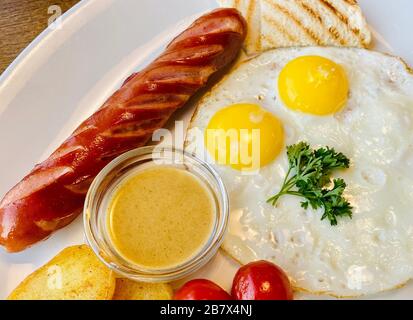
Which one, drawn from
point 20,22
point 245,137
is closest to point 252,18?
point 245,137

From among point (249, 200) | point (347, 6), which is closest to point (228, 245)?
point (249, 200)

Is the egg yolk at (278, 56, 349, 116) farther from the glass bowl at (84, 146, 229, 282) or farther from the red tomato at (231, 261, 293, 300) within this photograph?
the red tomato at (231, 261, 293, 300)

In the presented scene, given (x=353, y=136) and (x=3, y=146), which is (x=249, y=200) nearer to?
(x=353, y=136)

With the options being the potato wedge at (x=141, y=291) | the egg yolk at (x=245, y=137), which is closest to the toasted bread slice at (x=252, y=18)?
the egg yolk at (x=245, y=137)

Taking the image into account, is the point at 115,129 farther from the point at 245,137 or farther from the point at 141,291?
the point at 141,291

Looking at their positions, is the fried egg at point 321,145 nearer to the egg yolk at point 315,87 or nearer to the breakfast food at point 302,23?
the egg yolk at point 315,87

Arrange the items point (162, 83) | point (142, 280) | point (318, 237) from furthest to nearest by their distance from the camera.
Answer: point (162, 83) → point (318, 237) → point (142, 280)
